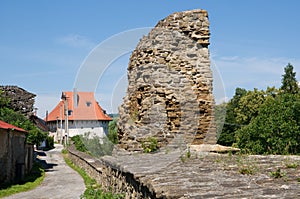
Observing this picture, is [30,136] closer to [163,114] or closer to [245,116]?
[163,114]

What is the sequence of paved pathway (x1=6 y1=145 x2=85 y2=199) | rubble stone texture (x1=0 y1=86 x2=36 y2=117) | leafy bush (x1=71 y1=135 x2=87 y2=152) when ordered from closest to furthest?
paved pathway (x1=6 y1=145 x2=85 y2=199), rubble stone texture (x1=0 y1=86 x2=36 y2=117), leafy bush (x1=71 y1=135 x2=87 y2=152)

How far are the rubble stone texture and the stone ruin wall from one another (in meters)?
19.9

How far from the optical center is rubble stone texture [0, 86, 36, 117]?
27281 millimetres

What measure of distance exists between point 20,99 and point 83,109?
1118 cm

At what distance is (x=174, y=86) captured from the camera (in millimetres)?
8781

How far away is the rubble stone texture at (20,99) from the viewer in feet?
89.5

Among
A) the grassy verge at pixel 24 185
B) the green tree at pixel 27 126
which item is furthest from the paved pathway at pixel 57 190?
the green tree at pixel 27 126

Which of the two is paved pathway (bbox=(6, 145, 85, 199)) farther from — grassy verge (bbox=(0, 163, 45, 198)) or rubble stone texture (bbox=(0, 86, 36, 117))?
rubble stone texture (bbox=(0, 86, 36, 117))

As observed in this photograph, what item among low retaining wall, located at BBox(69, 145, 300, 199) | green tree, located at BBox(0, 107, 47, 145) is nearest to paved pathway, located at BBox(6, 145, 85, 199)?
green tree, located at BBox(0, 107, 47, 145)

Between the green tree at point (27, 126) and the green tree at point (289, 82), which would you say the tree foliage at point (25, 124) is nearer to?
the green tree at point (27, 126)

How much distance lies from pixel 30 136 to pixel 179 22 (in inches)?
541

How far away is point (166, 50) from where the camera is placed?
902 cm

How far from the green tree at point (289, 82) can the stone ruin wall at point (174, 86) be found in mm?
32675

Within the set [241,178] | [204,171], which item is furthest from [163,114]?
[241,178]
